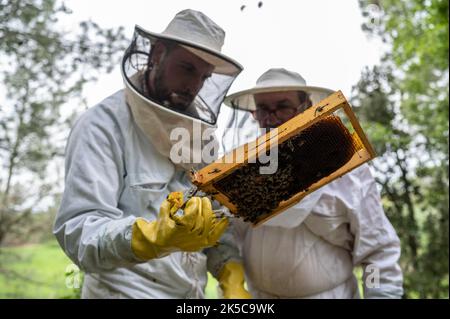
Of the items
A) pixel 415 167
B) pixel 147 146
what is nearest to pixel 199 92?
→ pixel 147 146

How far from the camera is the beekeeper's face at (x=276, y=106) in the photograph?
10.3ft

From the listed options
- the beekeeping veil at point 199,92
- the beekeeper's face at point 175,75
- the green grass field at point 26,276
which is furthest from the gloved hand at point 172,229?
the green grass field at point 26,276

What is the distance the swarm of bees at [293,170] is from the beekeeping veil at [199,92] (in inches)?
19.9

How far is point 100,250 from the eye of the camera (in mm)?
2221

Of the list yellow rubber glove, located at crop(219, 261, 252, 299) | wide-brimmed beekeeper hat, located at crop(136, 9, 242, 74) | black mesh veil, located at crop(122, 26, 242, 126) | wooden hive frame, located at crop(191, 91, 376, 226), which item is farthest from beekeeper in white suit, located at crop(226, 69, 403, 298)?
wooden hive frame, located at crop(191, 91, 376, 226)

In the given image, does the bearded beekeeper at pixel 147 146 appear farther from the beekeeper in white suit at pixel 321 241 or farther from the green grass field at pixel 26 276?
the green grass field at pixel 26 276

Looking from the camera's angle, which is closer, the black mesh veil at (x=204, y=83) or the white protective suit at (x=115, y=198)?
the white protective suit at (x=115, y=198)

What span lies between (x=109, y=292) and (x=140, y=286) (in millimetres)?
188

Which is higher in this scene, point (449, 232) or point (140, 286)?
point (140, 286)

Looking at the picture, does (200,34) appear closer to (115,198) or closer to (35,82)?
(115,198)

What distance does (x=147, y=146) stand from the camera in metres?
2.79

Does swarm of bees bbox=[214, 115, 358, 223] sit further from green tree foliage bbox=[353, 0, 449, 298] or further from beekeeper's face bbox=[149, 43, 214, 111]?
green tree foliage bbox=[353, 0, 449, 298]
